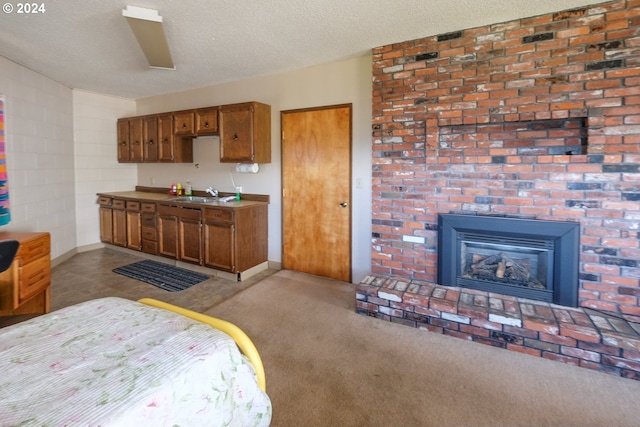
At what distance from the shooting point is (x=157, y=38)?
8.94ft

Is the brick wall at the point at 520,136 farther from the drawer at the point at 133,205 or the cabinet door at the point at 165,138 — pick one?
the drawer at the point at 133,205

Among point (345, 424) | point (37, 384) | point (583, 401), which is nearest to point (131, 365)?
point (37, 384)

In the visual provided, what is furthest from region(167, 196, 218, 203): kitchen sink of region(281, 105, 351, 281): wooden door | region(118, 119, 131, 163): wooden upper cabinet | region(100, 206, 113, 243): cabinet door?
region(118, 119, 131, 163): wooden upper cabinet

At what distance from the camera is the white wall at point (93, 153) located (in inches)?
192

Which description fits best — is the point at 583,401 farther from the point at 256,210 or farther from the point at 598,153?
the point at 256,210

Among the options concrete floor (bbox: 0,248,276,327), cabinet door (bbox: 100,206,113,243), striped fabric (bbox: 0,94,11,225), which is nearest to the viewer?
concrete floor (bbox: 0,248,276,327)

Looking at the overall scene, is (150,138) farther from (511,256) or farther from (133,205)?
(511,256)

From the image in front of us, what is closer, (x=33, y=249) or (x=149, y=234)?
(x=33, y=249)

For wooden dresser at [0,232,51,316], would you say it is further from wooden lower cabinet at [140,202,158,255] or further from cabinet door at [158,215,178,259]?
wooden lower cabinet at [140,202,158,255]

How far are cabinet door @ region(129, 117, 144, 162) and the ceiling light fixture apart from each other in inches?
85.1

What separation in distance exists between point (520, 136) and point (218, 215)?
314 centimetres

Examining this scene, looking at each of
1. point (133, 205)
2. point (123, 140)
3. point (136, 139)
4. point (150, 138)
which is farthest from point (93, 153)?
point (133, 205)

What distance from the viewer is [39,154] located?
13.2 ft

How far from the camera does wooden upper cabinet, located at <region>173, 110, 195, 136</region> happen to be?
14.5 feet
